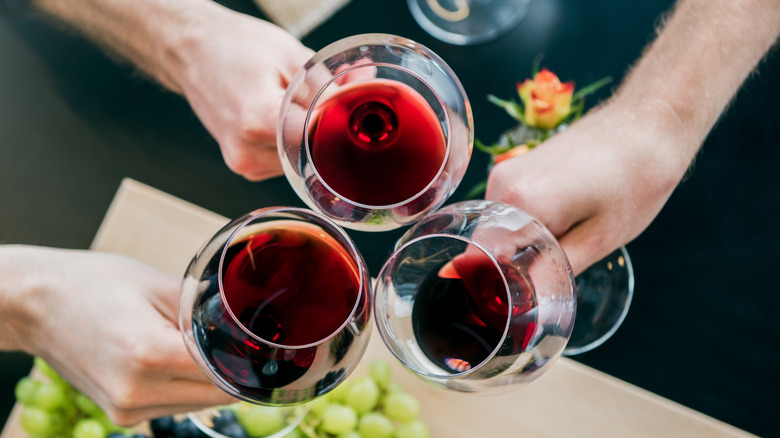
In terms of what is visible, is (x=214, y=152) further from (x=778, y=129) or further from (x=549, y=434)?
(x=778, y=129)

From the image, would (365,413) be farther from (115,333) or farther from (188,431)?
(115,333)

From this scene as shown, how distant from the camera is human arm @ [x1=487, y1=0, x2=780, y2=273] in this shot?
2.14ft

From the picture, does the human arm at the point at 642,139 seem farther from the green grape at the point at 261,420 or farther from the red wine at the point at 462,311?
the green grape at the point at 261,420

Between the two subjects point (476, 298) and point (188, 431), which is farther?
point (188, 431)

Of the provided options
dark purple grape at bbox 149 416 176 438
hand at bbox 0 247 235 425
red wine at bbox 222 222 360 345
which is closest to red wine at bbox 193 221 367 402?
red wine at bbox 222 222 360 345

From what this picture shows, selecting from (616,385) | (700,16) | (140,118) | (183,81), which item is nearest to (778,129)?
(700,16)

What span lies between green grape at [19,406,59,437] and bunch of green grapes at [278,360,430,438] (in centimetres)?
33

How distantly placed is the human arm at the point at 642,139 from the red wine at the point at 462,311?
102mm

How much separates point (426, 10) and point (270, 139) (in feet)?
1.53

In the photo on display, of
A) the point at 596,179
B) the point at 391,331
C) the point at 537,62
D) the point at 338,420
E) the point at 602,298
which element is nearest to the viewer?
the point at 391,331

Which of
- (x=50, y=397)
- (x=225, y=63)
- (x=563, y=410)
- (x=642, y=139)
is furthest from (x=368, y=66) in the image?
(x=50, y=397)

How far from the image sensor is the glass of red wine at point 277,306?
52 cm

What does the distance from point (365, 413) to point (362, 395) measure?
1.5 inches

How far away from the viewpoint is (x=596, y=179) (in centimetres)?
66
